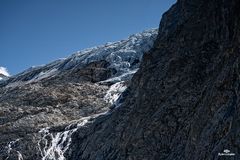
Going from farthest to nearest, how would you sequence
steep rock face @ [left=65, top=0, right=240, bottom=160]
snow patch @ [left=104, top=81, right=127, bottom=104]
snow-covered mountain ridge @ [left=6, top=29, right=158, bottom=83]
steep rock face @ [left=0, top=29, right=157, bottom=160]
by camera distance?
snow-covered mountain ridge @ [left=6, top=29, right=158, bottom=83] < snow patch @ [left=104, top=81, right=127, bottom=104] < steep rock face @ [left=0, top=29, right=157, bottom=160] < steep rock face @ [left=65, top=0, right=240, bottom=160]

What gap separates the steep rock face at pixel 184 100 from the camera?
841 inches

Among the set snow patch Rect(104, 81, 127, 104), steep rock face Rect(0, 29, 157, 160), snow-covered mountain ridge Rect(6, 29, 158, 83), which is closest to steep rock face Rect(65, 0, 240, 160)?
steep rock face Rect(0, 29, 157, 160)

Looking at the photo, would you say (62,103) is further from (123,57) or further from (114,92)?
(123,57)

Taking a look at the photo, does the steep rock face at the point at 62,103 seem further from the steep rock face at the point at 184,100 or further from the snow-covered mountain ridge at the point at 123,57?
the steep rock face at the point at 184,100

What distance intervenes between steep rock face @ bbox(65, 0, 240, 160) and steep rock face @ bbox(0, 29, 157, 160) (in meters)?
3.55

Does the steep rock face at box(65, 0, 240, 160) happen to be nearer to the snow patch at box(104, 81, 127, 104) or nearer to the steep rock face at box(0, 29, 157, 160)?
the steep rock face at box(0, 29, 157, 160)

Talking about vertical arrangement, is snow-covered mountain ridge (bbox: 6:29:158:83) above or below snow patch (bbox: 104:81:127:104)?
above

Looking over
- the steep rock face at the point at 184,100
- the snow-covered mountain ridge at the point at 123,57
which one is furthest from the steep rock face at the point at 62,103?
the steep rock face at the point at 184,100

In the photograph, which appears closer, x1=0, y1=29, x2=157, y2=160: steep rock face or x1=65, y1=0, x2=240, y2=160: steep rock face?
x1=65, y1=0, x2=240, y2=160: steep rock face

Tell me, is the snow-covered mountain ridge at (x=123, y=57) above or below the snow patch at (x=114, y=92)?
above

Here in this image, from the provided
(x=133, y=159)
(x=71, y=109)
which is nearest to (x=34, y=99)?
(x=71, y=109)

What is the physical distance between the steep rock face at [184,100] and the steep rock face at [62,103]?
3553 millimetres

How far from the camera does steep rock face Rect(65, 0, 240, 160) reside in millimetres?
21369

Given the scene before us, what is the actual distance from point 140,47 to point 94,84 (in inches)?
699
